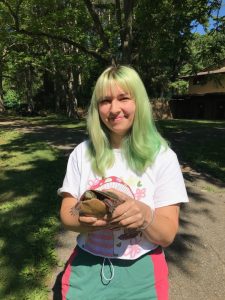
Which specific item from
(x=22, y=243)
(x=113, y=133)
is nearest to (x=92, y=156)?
(x=113, y=133)

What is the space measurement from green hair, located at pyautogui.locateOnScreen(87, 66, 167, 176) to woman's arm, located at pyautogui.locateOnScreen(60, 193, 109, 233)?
22 cm

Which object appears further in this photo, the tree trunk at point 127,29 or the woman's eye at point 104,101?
the tree trunk at point 127,29

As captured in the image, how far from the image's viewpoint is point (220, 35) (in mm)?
14125

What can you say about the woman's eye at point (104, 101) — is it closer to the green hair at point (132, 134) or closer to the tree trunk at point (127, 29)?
the green hair at point (132, 134)

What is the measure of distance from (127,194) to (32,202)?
16.7ft

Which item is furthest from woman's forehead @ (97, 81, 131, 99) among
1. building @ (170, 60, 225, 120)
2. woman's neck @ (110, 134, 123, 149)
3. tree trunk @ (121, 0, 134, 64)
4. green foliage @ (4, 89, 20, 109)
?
green foliage @ (4, 89, 20, 109)

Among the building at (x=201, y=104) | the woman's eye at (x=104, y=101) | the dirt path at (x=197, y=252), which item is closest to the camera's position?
the woman's eye at (x=104, y=101)

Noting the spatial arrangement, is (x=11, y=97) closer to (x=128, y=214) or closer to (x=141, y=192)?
(x=141, y=192)

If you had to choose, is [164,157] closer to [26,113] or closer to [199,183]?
[199,183]

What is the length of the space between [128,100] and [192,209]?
4844 mm

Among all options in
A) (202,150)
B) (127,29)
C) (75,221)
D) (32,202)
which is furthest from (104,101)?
(127,29)

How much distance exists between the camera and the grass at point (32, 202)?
4.24 m

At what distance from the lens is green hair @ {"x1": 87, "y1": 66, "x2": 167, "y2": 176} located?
2.14 metres

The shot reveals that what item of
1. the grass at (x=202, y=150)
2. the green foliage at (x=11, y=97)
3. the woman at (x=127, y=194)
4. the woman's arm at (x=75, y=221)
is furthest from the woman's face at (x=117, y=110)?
the green foliage at (x=11, y=97)
